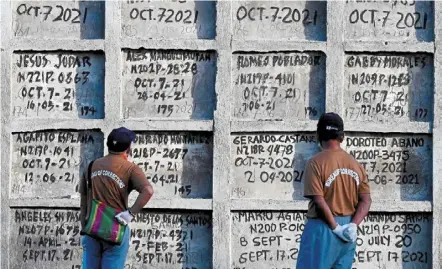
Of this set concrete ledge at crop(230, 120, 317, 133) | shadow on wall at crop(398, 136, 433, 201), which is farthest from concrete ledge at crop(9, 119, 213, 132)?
shadow on wall at crop(398, 136, 433, 201)

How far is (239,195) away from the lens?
375 inches

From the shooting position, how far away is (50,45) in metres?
9.65

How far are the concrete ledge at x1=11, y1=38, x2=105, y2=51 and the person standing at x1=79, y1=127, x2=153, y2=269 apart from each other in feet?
5.90

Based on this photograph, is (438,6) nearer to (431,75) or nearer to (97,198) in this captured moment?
(431,75)

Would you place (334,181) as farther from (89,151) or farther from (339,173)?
(89,151)

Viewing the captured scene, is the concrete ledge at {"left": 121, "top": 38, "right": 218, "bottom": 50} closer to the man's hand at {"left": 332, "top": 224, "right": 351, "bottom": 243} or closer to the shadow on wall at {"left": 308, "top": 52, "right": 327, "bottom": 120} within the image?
the shadow on wall at {"left": 308, "top": 52, "right": 327, "bottom": 120}

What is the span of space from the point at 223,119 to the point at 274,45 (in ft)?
2.72

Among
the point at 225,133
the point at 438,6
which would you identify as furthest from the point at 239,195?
the point at 438,6

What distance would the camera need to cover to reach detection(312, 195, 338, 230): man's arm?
7.23 m

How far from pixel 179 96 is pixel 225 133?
0.57m

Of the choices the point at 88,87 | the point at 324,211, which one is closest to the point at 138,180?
the point at 324,211

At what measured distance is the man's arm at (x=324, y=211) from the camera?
285 inches

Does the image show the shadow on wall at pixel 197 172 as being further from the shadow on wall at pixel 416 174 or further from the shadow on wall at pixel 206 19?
the shadow on wall at pixel 416 174

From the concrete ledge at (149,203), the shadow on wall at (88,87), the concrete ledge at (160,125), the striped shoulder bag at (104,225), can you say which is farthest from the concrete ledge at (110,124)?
the striped shoulder bag at (104,225)
